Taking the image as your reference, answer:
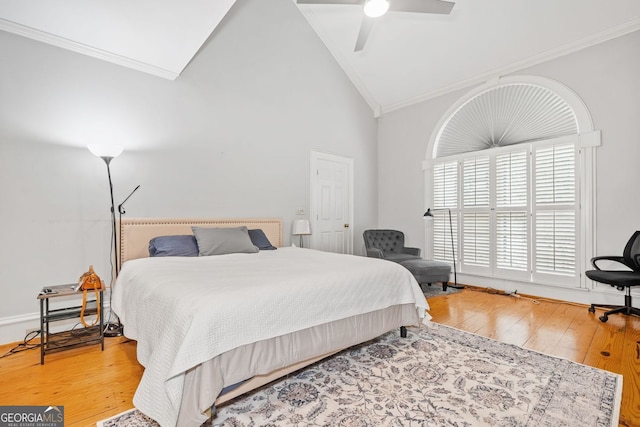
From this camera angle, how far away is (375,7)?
114 inches

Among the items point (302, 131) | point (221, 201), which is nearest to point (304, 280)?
point (221, 201)

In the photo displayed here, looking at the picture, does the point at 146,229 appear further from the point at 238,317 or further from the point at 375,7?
the point at 375,7

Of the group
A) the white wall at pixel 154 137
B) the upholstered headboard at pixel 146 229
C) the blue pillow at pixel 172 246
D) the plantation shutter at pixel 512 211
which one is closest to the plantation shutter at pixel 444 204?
the plantation shutter at pixel 512 211

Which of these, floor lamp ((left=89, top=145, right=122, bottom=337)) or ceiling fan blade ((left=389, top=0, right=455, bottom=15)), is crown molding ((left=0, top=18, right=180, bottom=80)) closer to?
floor lamp ((left=89, top=145, right=122, bottom=337))

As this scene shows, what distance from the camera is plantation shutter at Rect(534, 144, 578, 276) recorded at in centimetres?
383

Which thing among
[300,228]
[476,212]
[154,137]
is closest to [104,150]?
[154,137]

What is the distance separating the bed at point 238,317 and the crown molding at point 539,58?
375 cm

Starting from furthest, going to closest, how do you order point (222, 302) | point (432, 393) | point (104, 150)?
point (104, 150)
point (432, 393)
point (222, 302)

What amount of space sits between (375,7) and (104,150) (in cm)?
290

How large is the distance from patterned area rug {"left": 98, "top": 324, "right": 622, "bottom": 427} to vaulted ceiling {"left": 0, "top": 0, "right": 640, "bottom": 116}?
3200 millimetres

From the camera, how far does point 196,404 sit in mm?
1407

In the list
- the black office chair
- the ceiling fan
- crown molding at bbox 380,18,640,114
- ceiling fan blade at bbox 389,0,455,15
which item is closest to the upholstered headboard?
the ceiling fan

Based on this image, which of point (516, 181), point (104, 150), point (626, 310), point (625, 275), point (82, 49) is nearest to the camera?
point (104, 150)

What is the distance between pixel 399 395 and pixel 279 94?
4153 mm
